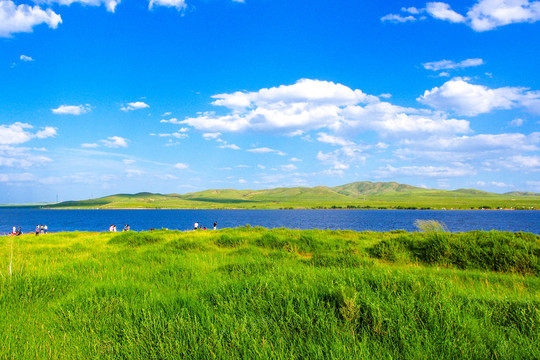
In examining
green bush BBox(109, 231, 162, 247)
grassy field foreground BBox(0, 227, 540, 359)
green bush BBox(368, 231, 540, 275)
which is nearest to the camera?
grassy field foreground BBox(0, 227, 540, 359)

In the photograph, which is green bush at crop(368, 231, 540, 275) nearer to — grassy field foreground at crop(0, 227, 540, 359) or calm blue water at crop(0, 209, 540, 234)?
grassy field foreground at crop(0, 227, 540, 359)

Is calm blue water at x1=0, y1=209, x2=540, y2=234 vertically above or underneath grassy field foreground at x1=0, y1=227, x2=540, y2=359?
underneath

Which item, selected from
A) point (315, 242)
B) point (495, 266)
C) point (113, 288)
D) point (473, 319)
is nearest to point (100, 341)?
point (113, 288)

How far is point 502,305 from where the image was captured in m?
5.14

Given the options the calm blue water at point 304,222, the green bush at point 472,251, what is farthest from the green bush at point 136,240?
the calm blue water at point 304,222

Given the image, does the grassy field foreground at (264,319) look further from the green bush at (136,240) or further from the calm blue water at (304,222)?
the calm blue water at (304,222)

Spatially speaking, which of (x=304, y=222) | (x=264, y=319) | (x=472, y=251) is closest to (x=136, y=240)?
(x=264, y=319)

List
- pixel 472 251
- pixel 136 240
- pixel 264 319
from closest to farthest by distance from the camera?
pixel 264 319 → pixel 472 251 → pixel 136 240

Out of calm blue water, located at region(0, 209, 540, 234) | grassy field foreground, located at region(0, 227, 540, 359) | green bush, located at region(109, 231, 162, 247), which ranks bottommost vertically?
calm blue water, located at region(0, 209, 540, 234)

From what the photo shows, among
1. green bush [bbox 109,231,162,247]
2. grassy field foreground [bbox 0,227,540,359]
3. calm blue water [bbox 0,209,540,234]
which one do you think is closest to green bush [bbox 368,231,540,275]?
grassy field foreground [bbox 0,227,540,359]

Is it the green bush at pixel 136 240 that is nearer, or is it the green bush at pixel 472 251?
the green bush at pixel 472 251

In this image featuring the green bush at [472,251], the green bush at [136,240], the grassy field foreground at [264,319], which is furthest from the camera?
the green bush at [136,240]

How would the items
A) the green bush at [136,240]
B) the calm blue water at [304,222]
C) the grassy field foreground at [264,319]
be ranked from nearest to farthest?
1. the grassy field foreground at [264,319]
2. the green bush at [136,240]
3. the calm blue water at [304,222]

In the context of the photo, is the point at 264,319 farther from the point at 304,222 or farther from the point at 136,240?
the point at 304,222
